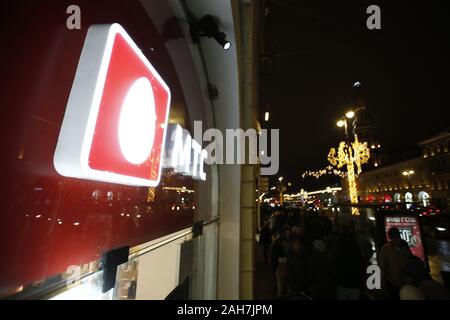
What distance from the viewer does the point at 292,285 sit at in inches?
215

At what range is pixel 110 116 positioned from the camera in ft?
3.10

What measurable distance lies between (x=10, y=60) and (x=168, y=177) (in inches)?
63.1

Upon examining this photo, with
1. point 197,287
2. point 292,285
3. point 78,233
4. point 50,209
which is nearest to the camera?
point 50,209

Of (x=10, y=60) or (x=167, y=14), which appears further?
(x=167, y=14)

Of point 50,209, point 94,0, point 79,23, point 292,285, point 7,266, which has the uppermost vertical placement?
point 94,0

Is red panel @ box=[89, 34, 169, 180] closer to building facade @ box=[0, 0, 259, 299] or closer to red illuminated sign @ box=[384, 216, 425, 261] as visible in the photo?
building facade @ box=[0, 0, 259, 299]

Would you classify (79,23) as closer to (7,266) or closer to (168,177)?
(7,266)

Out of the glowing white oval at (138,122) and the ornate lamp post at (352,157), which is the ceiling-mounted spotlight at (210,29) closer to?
the glowing white oval at (138,122)

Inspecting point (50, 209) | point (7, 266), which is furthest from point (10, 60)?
point (7, 266)

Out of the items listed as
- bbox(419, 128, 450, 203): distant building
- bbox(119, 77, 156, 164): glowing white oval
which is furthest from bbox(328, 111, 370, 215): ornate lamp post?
bbox(419, 128, 450, 203): distant building

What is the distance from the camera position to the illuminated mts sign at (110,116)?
2.78ft

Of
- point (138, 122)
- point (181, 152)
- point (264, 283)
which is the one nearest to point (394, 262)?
point (264, 283)

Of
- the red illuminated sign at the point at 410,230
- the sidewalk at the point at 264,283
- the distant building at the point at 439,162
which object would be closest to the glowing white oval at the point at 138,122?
the sidewalk at the point at 264,283

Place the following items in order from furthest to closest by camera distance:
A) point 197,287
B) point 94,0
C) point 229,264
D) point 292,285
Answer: point 292,285
point 229,264
point 197,287
point 94,0
